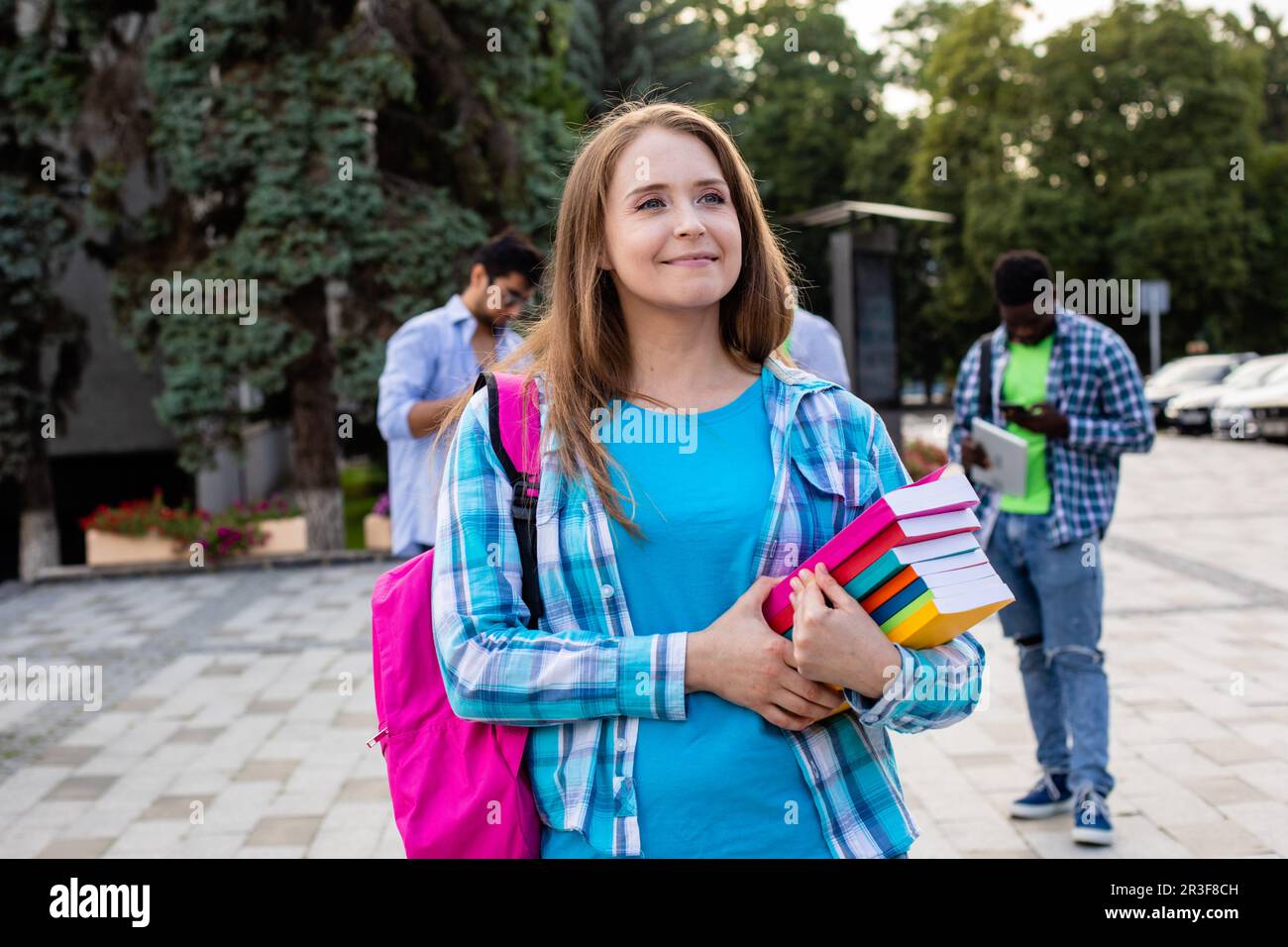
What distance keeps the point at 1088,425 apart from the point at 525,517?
3.37m

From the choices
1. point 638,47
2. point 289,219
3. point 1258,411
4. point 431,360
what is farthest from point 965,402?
point 638,47

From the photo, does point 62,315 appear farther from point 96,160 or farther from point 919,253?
point 919,253

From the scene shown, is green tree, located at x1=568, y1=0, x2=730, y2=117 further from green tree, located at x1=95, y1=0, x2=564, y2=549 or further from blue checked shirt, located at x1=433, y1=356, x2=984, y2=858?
blue checked shirt, located at x1=433, y1=356, x2=984, y2=858

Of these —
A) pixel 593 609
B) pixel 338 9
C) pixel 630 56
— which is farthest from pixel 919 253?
pixel 593 609

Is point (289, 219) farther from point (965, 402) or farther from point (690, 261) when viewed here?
point (690, 261)

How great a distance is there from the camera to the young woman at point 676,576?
5.85ft

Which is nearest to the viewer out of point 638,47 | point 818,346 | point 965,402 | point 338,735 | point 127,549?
point 965,402

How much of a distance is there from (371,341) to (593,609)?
11628mm

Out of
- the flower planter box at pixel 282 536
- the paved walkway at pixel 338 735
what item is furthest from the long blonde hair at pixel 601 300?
the flower planter box at pixel 282 536

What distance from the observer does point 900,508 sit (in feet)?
5.49

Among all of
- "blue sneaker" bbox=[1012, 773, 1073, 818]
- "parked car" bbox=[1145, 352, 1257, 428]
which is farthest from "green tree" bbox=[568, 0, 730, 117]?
"blue sneaker" bbox=[1012, 773, 1073, 818]

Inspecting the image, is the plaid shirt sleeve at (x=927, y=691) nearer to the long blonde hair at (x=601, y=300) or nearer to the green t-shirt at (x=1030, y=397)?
the long blonde hair at (x=601, y=300)

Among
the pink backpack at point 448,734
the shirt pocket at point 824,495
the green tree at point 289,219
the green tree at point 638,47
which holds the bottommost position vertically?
the pink backpack at point 448,734

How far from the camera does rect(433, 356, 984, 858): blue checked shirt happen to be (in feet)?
5.86
